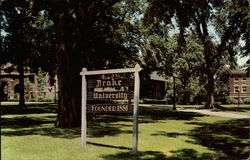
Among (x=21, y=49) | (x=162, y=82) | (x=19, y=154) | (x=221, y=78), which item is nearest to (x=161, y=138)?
(x=19, y=154)

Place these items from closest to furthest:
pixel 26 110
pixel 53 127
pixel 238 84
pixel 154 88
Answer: pixel 53 127
pixel 26 110
pixel 238 84
pixel 154 88

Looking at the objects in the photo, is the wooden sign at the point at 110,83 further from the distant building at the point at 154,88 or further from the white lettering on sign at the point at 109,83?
the distant building at the point at 154,88

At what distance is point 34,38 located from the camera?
32375 mm

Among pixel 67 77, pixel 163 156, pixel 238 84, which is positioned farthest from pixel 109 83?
pixel 238 84

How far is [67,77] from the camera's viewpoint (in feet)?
50.0

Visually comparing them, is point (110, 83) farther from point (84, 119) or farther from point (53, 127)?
point (53, 127)

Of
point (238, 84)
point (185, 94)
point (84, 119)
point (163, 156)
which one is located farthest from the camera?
point (238, 84)

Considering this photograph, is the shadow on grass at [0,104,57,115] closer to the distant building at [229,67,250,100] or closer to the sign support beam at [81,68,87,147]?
the sign support beam at [81,68,87,147]

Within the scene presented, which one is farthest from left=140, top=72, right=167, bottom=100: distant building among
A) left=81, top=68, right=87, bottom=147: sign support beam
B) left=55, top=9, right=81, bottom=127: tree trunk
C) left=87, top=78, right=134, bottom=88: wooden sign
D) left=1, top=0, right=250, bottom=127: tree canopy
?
left=87, top=78, right=134, bottom=88: wooden sign

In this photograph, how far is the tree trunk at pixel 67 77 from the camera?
15.1m

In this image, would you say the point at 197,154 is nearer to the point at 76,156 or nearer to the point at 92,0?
the point at 76,156

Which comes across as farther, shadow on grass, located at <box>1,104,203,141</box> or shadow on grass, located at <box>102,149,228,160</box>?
shadow on grass, located at <box>1,104,203,141</box>

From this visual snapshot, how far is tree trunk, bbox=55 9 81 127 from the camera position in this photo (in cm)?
1509

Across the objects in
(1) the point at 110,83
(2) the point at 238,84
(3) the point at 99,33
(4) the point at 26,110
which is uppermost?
(3) the point at 99,33
